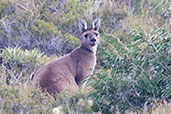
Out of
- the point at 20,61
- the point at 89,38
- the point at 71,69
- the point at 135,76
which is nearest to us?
the point at 135,76

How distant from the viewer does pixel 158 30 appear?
187 inches

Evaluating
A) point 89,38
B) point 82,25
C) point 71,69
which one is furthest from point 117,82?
point 82,25

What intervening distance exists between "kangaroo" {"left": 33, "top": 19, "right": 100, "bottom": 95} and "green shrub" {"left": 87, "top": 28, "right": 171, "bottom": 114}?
1.17 feet

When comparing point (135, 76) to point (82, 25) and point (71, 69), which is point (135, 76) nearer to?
point (71, 69)

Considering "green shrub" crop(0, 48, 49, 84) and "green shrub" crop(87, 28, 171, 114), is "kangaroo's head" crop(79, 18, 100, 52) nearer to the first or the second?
"green shrub" crop(0, 48, 49, 84)

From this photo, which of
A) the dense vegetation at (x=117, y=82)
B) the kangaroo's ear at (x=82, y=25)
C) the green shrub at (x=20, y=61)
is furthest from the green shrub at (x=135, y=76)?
the kangaroo's ear at (x=82, y=25)

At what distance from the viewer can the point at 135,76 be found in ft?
15.0

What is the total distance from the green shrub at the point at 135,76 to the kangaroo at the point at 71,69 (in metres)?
0.36

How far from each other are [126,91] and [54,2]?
5.60m

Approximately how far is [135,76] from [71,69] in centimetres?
212

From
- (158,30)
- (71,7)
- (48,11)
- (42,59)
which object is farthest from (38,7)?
(158,30)

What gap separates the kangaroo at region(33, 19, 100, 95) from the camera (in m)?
5.55

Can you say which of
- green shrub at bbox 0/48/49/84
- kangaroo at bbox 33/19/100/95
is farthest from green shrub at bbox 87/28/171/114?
green shrub at bbox 0/48/49/84

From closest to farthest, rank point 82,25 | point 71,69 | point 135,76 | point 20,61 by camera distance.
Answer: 1. point 135,76
2. point 71,69
3. point 20,61
4. point 82,25
